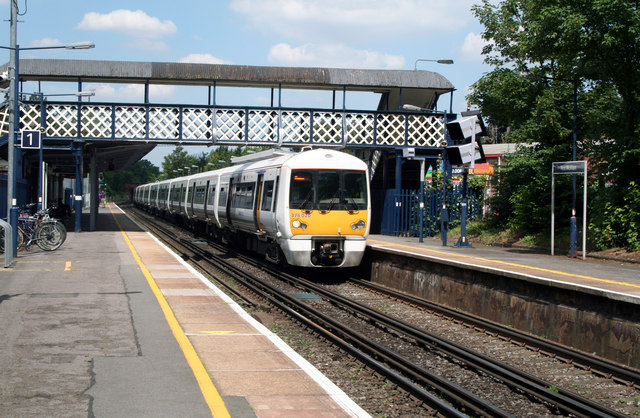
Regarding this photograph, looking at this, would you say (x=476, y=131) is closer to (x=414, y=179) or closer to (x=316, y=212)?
(x=316, y=212)

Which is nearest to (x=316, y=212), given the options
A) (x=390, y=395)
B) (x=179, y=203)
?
(x=390, y=395)

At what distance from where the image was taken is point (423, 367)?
809 cm

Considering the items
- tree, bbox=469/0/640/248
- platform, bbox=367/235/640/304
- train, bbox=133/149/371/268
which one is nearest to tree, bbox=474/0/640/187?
tree, bbox=469/0/640/248

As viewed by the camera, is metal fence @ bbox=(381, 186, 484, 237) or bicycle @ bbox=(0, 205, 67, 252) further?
metal fence @ bbox=(381, 186, 484, 237)

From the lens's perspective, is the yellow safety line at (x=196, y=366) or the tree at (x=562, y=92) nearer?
the yellow safety line at (x=196, y=366)

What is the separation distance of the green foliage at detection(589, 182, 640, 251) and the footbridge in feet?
31.4

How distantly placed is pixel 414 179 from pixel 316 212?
18.3 meters

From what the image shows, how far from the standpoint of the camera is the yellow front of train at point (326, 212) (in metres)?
16.4

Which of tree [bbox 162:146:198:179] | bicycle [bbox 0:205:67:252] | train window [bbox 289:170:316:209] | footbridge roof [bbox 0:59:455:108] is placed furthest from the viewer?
tree [bbox 162:146:198:179]

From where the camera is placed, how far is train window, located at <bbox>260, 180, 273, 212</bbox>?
1775cm

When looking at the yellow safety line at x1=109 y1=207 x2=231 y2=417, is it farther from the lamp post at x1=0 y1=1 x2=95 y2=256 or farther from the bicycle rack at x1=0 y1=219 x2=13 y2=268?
the lamp post at x1=0 y1=1 x2=95 y2=256

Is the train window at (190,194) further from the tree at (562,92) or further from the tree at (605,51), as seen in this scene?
the tree at (605,51)

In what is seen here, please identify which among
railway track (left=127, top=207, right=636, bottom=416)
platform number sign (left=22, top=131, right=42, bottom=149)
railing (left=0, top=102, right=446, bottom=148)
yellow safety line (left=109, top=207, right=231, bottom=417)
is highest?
railing (left=0, top=102, right=446, bottom=148)

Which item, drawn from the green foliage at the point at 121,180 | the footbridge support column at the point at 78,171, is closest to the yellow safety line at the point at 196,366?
the footbridge support column at the point at 78,171
